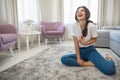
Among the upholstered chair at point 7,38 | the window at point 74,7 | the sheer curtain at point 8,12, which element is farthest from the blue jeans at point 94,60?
the window at point 74,7

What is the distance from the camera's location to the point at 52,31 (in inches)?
164

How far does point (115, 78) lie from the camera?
1.65 m

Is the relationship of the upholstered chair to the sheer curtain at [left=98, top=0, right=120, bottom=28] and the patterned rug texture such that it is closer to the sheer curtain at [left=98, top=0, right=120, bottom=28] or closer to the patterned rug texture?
the patterned rug texture

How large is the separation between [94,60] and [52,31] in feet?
7.78

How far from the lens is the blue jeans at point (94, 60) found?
5.78ft

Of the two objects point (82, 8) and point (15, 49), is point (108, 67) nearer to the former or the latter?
point (82, 8)

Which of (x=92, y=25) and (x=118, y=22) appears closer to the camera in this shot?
(x=92, y=25)

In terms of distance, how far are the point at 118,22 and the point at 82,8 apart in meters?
2.95

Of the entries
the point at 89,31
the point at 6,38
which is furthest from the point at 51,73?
the point at 6,38

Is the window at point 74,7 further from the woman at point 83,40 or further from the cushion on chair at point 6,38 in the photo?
the woman at point 83,40

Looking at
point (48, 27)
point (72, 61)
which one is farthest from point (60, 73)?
point (48, 27)

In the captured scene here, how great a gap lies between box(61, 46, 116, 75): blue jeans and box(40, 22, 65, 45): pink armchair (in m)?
1.97

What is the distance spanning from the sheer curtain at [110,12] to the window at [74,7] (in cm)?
22

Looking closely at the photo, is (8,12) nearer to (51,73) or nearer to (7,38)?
(7,38)
